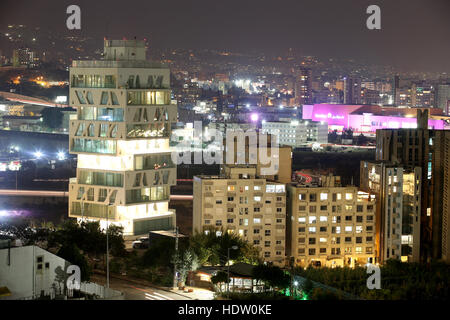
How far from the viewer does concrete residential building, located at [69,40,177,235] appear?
1021 inches

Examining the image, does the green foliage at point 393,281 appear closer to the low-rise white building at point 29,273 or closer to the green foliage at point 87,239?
the green foliage at point 87,239

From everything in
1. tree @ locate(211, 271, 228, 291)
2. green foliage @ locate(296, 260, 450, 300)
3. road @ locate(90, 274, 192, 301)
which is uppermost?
tree @ locate(211, 271, 228, 291)

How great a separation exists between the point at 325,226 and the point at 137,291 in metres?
8.80

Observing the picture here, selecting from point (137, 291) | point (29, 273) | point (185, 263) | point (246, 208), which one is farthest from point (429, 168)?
point (29, 273)

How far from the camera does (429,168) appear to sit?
29.7 metres

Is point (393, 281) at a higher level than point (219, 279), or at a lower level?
lower

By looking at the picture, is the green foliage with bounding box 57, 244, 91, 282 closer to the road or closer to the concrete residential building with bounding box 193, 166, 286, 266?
the road

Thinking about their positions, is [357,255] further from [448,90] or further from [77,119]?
[448,90]

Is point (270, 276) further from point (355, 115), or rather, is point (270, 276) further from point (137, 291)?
point (355, 115)

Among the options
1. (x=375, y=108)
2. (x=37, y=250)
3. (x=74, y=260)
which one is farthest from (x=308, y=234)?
(x=375, y=108)

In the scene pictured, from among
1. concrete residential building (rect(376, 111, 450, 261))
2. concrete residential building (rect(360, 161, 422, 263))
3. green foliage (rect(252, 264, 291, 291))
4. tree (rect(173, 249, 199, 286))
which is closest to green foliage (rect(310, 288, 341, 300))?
green foliage (rect(252, 264, 291, 291))

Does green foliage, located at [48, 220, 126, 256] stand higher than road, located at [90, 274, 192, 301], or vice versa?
green foliage, located at [48, 220, 126, 256]

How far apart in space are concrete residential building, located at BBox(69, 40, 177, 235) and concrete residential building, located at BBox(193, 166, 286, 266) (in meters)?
1.60

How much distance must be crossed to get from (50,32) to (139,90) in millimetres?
61168
